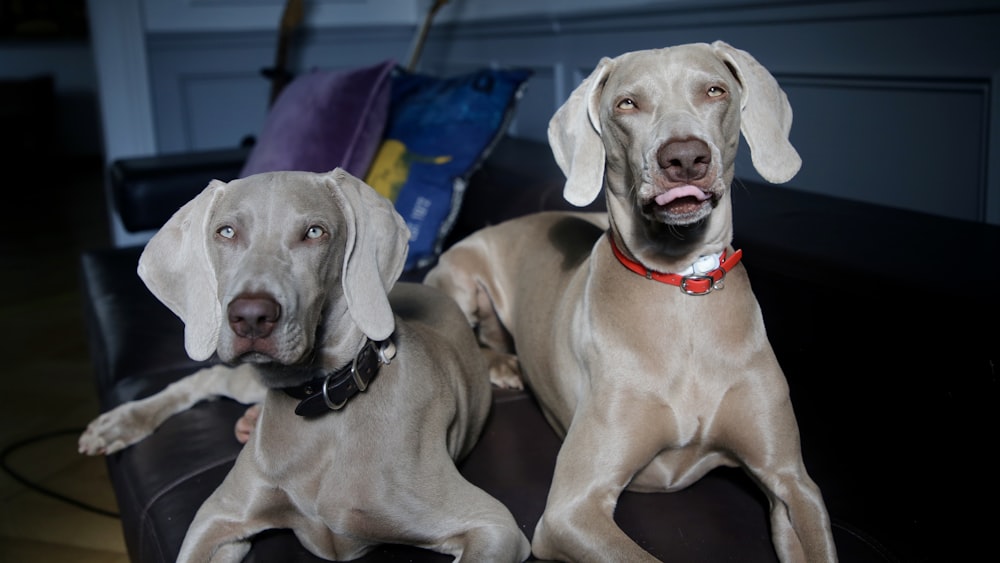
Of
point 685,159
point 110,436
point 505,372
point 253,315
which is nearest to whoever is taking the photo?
point 253,315

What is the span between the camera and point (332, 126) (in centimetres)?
298

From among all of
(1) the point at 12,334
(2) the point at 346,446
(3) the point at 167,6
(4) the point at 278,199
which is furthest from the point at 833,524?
(3) the point at 167,6

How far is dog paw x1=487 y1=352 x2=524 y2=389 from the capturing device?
216 centimetres

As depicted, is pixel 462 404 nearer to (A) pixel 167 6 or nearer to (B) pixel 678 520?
(B) pixel 678 520

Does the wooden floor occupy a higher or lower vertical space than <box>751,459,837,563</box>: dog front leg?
lower

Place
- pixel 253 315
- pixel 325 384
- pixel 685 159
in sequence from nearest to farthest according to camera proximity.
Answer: pixel 253 315 → pixel 685 159 → pixel 325 384

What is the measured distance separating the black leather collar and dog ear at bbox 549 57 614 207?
1.40ft

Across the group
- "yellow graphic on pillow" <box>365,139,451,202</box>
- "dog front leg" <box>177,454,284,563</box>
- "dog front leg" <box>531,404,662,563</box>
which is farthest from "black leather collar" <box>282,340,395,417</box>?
"yellow graphic on pillow" <box>365,139,451,202</box>

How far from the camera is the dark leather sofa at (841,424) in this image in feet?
Answer: 4.52

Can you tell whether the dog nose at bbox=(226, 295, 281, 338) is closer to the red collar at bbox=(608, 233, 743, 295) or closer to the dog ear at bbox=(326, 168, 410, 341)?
the dog ear at bbox=(326, 168, 410, 341)

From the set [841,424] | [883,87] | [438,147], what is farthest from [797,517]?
[438,147]

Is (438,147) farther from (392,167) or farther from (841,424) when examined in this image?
(841,424)

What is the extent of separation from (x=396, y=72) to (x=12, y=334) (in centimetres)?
202

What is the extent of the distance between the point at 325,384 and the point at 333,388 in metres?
0.01
